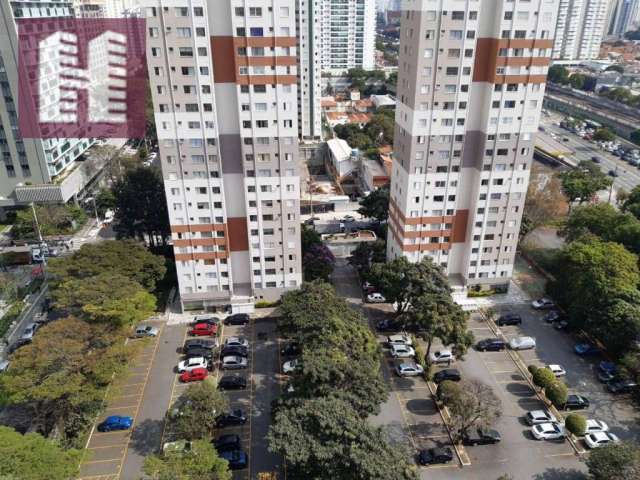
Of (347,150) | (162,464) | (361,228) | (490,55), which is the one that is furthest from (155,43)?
(347,150)

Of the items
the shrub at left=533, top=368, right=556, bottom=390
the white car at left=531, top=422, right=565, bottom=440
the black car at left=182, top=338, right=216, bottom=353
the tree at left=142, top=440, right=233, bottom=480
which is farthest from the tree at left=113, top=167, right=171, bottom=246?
the white car at left=531, top=422, right=565, bottom=440

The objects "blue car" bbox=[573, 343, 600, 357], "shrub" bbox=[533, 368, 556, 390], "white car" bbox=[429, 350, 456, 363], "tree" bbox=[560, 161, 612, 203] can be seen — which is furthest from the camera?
"tree" bbox=[560, 161, 612, 203]

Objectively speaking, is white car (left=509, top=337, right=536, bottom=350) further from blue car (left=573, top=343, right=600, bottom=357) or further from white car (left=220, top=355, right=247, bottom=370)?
white car (left=220, top=355, right=247, bottom=370)

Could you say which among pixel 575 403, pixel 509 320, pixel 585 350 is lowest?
pixel 575 403

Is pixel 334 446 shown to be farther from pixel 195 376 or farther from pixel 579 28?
pixel 579 28

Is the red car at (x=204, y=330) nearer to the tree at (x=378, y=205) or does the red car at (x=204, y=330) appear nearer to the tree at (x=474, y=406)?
the tree at (x=474, y=406)

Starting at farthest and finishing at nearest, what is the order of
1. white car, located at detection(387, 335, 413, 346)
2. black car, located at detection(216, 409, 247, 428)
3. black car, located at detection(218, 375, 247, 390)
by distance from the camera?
white car, located at detection(387, 335, 413, 346), black car, located at detection(218, 375, 247, 390), black car, located at detection(216, 409, 247, 428)

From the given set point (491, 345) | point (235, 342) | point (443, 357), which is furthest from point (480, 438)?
point (235, 342)

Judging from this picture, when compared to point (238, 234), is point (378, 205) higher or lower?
lower
